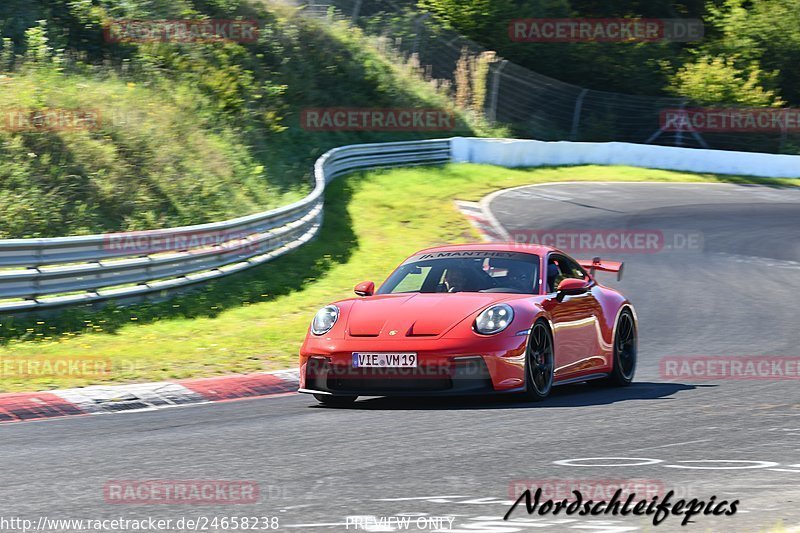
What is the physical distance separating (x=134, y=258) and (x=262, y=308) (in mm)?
1838

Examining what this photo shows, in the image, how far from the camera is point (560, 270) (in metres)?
10.4

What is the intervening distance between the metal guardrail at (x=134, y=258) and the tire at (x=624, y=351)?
646 centimetres

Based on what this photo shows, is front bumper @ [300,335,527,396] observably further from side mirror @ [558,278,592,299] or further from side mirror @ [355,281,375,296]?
side mirror @ [355,281,375,296]

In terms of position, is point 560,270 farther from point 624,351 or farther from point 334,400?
point 334,400

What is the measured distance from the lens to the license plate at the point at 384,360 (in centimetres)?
853

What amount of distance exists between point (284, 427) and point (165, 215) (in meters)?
12.4

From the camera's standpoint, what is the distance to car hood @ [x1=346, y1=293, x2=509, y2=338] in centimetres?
872

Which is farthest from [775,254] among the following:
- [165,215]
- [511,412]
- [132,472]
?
[132,472]

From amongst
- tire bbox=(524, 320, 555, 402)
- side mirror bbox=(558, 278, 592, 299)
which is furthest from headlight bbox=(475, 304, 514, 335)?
side mirror bbox=(558, 278, 592, 299)

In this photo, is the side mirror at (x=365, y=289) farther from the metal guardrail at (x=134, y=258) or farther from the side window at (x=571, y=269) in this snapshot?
the metal guardrail at (x=134, y=258)

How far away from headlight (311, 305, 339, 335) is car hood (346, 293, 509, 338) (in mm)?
134

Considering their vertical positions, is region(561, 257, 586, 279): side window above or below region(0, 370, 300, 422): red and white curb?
above

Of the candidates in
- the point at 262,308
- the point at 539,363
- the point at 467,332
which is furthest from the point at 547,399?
the point at 262,308

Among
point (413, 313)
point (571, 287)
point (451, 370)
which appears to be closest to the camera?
point (451, 370)
